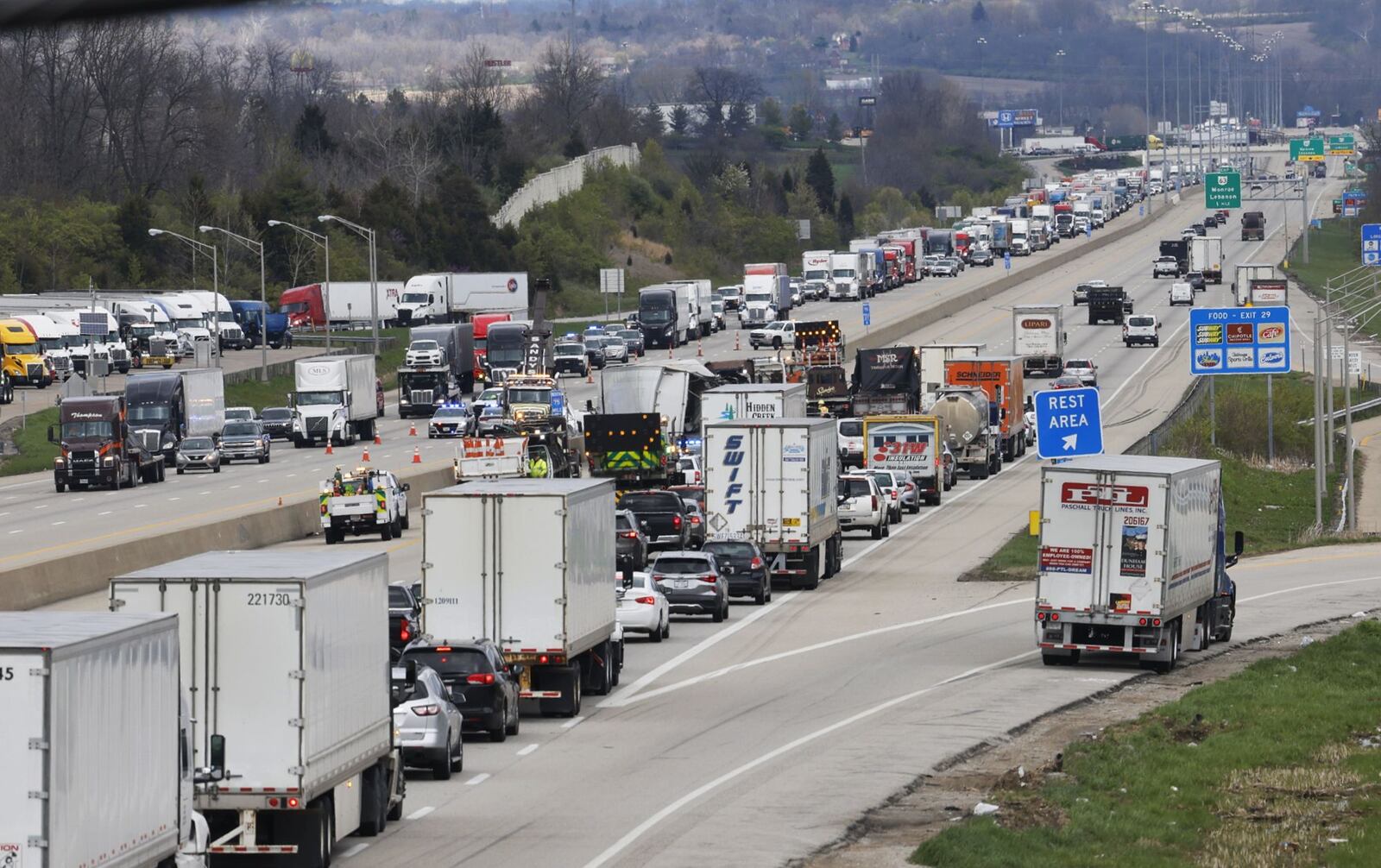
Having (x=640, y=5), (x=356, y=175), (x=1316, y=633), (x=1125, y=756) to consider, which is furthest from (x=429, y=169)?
(x=640, y=5)

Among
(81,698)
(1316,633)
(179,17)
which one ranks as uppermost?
(179,17)

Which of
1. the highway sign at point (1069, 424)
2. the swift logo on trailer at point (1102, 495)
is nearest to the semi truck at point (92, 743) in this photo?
the swift logo on trailer at point (1102, 495)

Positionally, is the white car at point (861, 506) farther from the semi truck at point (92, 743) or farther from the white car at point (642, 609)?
the semi truck at point (92, 743)

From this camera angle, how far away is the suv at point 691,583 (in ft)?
130

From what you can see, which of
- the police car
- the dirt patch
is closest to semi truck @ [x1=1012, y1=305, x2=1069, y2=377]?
the police car

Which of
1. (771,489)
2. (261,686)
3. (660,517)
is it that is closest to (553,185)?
(660,517)

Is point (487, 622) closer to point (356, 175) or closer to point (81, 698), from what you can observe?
point (81, 698)

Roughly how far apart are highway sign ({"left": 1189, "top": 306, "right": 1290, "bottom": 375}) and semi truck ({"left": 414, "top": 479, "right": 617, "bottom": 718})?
135 ft

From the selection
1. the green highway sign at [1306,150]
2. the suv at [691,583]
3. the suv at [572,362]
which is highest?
the green highway sign at [1306,150]

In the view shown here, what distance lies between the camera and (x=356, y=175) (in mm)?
165250

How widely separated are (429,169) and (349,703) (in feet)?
492

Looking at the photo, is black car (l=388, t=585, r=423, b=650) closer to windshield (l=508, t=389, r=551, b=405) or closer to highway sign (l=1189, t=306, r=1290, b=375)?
highway sign (l=1189, t=306, r=1290, b=375)

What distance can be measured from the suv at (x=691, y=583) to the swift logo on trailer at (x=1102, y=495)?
864 centimetres

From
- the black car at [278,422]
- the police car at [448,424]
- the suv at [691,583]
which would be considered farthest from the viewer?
the black car at [278,422]
